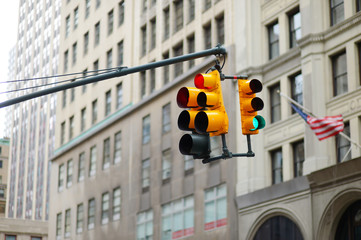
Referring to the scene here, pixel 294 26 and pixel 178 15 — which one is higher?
pixel 178 15

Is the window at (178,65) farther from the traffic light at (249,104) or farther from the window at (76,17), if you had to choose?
the traffic light at (249,104)

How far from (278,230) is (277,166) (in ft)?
11.2

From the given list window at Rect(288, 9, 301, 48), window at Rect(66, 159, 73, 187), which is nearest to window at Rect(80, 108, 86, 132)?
window at Rect(66, 159, 73, 187)

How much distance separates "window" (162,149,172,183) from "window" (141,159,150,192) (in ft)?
7.42

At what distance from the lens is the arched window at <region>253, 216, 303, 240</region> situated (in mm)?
38719

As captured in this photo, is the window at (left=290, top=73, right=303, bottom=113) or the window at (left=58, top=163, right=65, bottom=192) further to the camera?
the window at (left=58, top=163, right=65, bottom=192)

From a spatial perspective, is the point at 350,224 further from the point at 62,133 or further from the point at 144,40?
the point at 62,133

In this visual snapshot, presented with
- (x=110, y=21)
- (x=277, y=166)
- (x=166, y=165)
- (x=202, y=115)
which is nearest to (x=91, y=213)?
(x=166, y=165)

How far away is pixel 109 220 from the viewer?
57.2 metres

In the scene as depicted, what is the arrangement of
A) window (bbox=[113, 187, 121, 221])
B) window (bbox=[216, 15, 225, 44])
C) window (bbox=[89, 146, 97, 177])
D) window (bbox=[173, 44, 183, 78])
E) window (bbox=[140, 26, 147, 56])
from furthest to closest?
window (bbox=[89, 146, 97, 177]), window (bbox=[140, 26, 147, 56]), window (bbox=[113, 187, 121, 221]), window (bbox=[173, 44, 183, 78]), window (bbox=[216, 15, 225, 44])

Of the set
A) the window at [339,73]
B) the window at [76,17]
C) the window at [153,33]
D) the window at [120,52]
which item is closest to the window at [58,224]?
the window at [120,52]

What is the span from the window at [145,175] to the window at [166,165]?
7.42 feet

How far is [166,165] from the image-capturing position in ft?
168

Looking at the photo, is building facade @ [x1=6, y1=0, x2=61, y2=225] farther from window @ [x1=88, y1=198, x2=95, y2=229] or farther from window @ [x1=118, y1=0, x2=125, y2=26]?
window @ [x1=88, y1=198, x2=95, y2=229]
